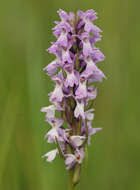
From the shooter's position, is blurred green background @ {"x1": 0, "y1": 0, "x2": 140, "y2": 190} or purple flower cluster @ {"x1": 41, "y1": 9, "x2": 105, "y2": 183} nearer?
purple flower cluster @ {"x1": 41, "y1": 9, "x2": 105, "y2": 183}

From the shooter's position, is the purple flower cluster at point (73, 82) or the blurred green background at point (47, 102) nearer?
the purple flower cluster at point (73, 82)

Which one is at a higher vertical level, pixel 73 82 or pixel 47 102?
pixel 73 82
